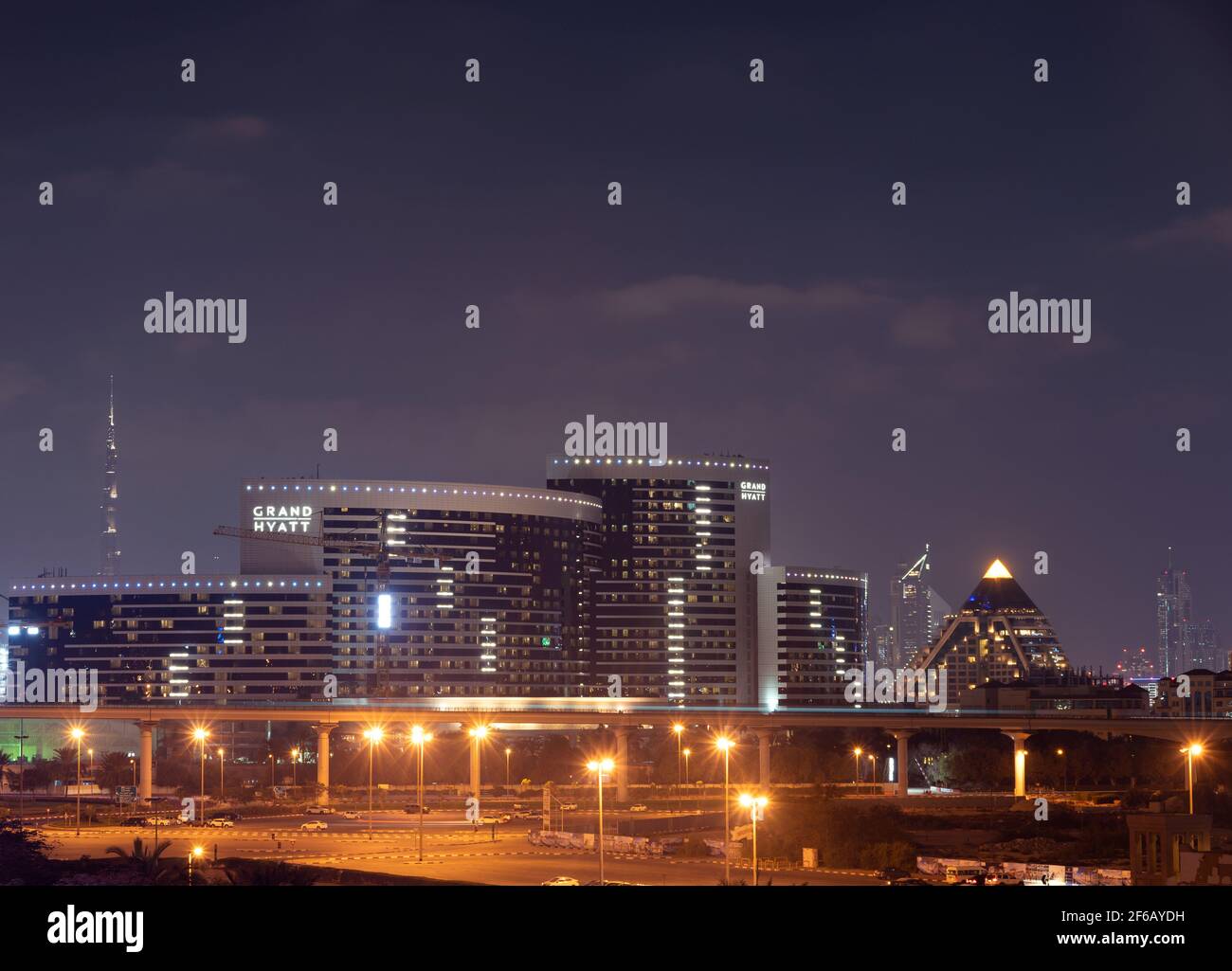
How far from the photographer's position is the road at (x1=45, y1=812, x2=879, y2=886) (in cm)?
7181

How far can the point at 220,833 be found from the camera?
321 ft

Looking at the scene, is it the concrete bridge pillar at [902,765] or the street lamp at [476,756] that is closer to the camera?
the concrete bridge pillar at [902,765]

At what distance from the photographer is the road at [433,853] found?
71812 millimetres

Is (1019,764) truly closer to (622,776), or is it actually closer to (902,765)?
(902,765)

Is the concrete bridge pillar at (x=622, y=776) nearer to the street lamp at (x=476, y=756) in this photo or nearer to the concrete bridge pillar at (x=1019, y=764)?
the street lamp at (x=476, y=756)

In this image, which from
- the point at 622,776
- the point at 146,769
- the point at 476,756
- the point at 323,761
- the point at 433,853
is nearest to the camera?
the point at 433,853

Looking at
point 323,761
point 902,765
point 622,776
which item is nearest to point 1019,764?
point 902,765

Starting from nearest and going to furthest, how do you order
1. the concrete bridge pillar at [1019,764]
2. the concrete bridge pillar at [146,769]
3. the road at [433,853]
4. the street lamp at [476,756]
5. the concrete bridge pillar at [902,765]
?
the road at [433,853] → the concrete bridge pillar at [902,765] → the street lamp at [476,756] → the concrete bridge pillar at [1019,764] → the concrete bridge pillar at [146,769]

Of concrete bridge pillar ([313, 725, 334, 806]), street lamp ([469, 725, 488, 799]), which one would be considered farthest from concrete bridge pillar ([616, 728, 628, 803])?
concrete bridge pillar ([313, 725, 334, 806])

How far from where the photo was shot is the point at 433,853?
272 feet

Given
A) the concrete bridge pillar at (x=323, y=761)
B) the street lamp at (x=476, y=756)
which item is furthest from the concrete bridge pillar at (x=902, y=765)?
the concrete bridge pillar at (x=323, y=761)

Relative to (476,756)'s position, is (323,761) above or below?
below
